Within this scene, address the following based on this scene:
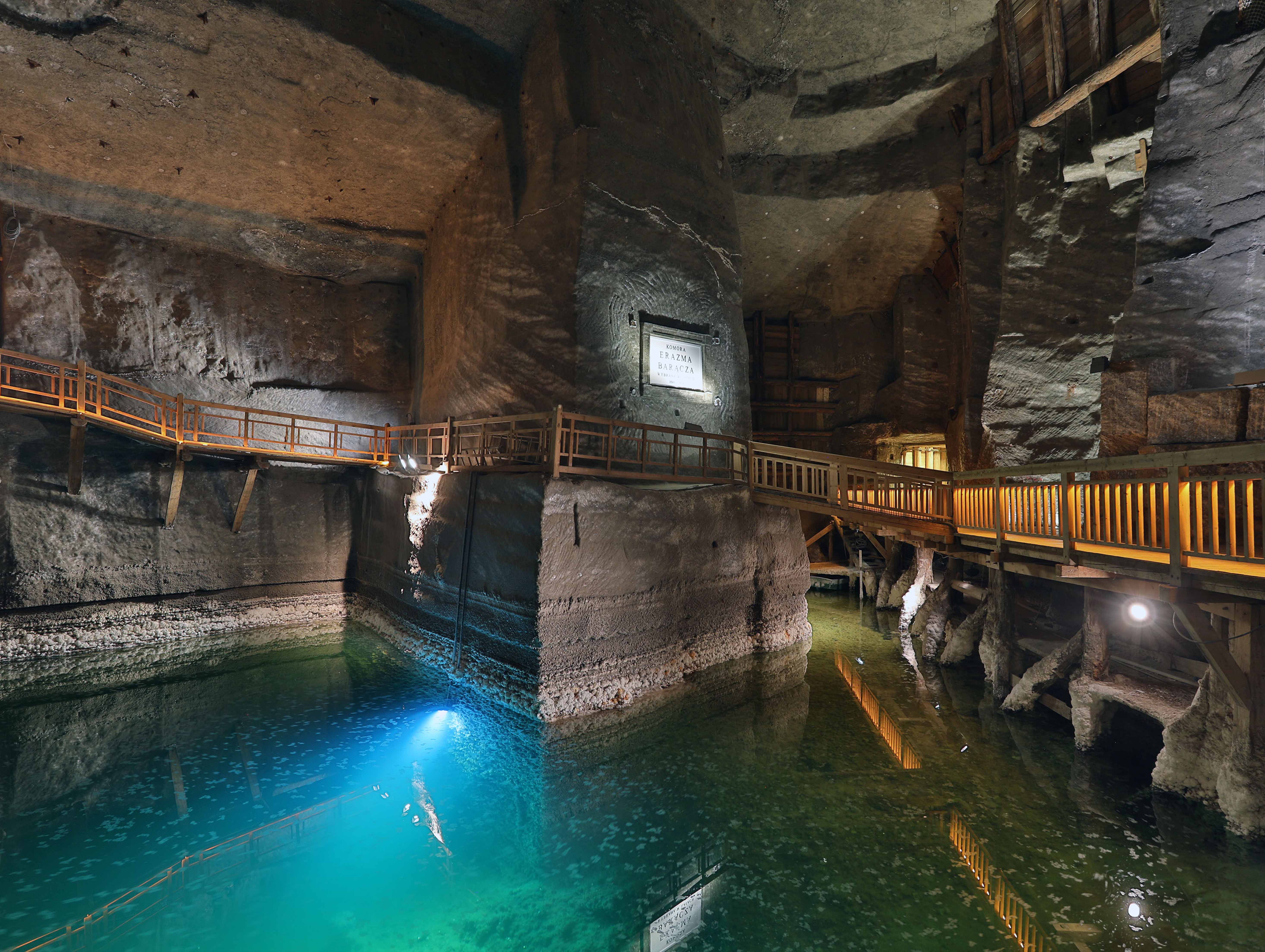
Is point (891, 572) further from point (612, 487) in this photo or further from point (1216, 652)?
point (1216, 652)

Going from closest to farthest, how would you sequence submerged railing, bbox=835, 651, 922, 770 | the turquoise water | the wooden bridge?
the turquoise water → the wooden bridge → submerged railing, bbox=835, 651, 922, 770

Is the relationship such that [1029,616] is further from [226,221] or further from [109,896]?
[226,221]

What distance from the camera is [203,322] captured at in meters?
13.5

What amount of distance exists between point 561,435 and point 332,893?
555 centimetres

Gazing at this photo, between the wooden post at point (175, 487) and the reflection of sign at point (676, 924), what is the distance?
38.4 feet

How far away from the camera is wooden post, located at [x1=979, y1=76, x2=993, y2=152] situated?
13.0m

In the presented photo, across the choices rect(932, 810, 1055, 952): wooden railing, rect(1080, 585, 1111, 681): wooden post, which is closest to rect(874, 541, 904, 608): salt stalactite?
rect(1080, 585, 1111, 681): wooden post

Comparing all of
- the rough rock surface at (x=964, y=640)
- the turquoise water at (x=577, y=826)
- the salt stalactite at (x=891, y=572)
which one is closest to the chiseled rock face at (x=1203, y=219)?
the turquoise water at (x=577, y=826)

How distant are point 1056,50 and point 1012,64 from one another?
1.05 m

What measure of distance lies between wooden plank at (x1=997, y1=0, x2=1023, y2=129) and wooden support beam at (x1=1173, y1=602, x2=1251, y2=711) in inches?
437

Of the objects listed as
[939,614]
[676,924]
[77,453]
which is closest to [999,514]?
[939,614]

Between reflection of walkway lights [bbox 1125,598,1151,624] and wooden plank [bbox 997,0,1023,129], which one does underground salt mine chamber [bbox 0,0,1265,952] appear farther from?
reflection of walkway lights [bbox 1125,598,1151,624]

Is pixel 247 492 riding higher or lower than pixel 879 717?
higher

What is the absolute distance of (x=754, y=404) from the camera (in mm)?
20859
